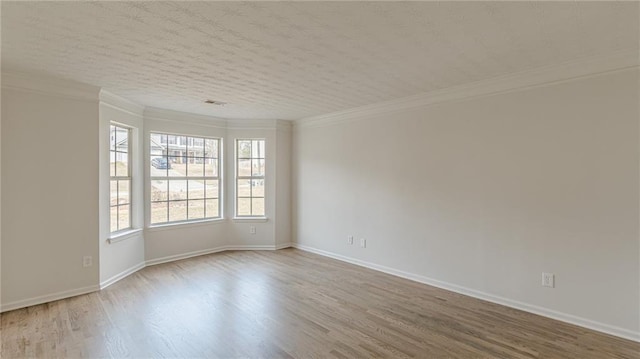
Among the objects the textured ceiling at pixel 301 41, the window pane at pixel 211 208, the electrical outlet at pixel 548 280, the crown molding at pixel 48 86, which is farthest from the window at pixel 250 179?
the electrical outlet at pixel 548 280

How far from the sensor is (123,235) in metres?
4.34

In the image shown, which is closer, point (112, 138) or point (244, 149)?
point (112, 138)

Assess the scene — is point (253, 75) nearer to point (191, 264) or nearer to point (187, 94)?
point (187, 94)

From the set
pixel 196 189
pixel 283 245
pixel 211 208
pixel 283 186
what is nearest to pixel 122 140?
pixel 196 189

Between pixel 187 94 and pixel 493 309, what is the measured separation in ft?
14.0

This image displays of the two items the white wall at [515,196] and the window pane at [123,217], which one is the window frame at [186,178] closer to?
the window pane at [123,217]

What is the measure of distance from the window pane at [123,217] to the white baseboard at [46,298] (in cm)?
95

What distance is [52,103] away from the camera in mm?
3482

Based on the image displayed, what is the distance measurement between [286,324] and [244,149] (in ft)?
12.2

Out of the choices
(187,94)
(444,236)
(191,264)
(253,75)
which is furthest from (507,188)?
(191,264)

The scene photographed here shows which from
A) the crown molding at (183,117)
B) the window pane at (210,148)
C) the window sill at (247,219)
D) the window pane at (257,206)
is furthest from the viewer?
the window pane at (257,206)

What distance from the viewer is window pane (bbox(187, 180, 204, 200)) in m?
5.49

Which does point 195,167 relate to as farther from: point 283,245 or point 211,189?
point 283,245

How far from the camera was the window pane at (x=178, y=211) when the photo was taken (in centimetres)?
526
